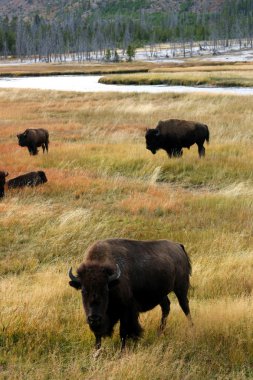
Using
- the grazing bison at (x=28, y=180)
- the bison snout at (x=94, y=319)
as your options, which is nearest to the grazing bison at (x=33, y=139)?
the grazing bison at (x=28, y=180)

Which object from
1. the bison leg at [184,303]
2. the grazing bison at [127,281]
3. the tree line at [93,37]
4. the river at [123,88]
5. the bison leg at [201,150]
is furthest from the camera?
the tree line at [93,37]

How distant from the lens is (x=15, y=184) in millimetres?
13906

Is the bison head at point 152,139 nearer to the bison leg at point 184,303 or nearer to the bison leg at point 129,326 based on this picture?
the bison leg at point 184,303

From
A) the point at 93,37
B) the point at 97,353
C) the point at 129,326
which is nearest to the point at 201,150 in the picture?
the point at 129,326

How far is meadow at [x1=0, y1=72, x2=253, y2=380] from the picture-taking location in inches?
209

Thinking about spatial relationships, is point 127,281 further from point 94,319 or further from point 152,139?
point 152,139

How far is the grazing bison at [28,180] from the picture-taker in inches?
544

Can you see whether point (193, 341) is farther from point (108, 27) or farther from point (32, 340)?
point (108, 27)

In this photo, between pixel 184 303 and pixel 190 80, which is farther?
pixel 190 80

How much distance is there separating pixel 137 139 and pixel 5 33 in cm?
14422

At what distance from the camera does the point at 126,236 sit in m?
10.2

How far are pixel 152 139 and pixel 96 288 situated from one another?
45.7 feet

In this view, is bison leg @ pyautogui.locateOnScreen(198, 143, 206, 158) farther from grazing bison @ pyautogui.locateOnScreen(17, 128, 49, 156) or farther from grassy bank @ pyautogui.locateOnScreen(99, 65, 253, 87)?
grassy bank @ pyautogui.locateOnScreen(99, 65, 253, 87)

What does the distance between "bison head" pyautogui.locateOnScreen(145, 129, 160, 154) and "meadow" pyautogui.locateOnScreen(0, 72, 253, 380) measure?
367mm
